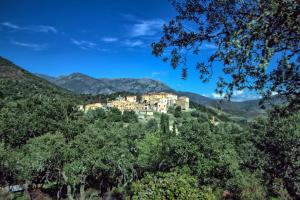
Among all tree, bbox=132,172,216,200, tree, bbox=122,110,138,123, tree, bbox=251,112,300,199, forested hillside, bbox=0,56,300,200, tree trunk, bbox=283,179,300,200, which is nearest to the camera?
tree, bbox=132,172,216,200

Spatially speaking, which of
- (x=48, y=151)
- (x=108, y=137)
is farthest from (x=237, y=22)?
(x=108, y=137)

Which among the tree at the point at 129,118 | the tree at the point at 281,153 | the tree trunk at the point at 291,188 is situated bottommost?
the tree trunk at the point at 291,188

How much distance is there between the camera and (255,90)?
8.46 metres

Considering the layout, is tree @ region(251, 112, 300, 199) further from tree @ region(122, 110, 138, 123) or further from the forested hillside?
tree @ region(122, 110, 138, 123)

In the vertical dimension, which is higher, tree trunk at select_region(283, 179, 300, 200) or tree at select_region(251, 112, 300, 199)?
tree at select_region(251, 112, 300, 199)

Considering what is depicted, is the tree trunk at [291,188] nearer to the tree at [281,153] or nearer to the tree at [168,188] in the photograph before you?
the tree at [281,153]

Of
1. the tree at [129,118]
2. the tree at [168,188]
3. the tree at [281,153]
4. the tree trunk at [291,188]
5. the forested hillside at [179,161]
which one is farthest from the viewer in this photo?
the tree at [129,118]

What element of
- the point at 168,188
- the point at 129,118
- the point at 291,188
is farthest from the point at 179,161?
the point at 129,118

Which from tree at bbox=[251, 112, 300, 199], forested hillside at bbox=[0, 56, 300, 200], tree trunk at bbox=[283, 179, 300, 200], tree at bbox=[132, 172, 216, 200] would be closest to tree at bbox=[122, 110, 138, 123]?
forested hillside at bbox=[0, 56, 300, 200]

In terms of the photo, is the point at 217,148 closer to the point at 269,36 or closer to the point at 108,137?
the point at 108,137

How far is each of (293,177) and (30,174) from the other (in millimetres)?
25330

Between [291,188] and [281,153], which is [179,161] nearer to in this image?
[281,153]

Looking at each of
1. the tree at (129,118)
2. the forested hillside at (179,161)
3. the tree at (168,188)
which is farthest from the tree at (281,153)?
the tree at (129,118)

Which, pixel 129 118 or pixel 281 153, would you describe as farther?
pixel 129 118
